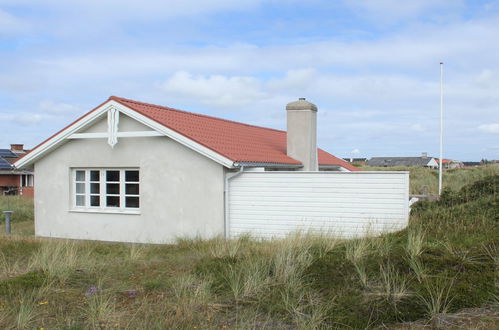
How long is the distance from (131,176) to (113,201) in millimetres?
1038

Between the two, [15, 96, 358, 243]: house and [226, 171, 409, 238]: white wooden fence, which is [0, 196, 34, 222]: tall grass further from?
[226, 171, 409, 238]: white wooden fence

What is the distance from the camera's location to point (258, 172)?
14672mm

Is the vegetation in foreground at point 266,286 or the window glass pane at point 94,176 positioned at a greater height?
the window glass pane at point 94,176

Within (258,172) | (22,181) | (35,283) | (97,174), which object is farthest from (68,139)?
(22,181)

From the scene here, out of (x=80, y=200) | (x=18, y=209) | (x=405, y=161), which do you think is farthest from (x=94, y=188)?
(x=405, y=161)

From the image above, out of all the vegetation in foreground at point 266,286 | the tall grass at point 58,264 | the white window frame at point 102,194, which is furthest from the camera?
the white window frame at point 102,194

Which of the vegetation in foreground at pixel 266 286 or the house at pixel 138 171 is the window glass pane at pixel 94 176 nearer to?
the house at pixel 138 171

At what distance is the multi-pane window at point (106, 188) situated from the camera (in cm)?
1609

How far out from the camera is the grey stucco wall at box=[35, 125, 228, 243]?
14.9 metres

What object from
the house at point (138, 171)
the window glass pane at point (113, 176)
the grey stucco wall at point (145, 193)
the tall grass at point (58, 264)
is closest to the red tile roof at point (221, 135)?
the house at point (138, 171)

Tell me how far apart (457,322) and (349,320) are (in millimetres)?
1268

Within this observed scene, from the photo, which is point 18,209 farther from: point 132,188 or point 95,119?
point 132,188

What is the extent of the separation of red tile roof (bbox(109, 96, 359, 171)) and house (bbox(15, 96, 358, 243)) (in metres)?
0.07

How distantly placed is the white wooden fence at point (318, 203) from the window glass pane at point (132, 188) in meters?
3.19
